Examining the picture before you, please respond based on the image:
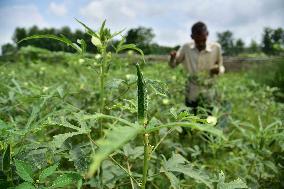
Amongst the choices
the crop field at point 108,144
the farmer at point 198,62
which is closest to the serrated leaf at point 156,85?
the crop field at point 108,144

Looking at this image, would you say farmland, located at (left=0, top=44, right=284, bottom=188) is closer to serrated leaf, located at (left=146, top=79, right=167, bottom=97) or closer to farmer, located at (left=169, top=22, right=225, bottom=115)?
serrated leaf, located at (left=146, top=79, right=167, bottom=97)

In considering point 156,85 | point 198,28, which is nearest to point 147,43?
point 198,28

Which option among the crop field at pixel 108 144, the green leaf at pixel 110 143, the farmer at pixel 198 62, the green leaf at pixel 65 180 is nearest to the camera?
the green leaf at pixel 110 143

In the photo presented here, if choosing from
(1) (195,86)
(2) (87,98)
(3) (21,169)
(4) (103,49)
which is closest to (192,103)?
(1) (195,86)

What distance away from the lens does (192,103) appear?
16.4 ft

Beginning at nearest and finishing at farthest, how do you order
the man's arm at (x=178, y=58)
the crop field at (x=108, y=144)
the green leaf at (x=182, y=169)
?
the crop field at (x=108, y=144)
the green leaf at (x=182, y=169)
the man's arm at (x=178, y=58)

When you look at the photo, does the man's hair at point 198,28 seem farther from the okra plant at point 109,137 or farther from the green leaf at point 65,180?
the green leaf at point 65,180

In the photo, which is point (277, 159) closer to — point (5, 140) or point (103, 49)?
point (103, 49)

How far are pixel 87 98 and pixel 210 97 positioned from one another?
4.60 feet

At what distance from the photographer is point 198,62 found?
503 cm


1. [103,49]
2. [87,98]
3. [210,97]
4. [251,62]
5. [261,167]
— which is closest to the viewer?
[103,49]

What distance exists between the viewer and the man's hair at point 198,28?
15.9 feet

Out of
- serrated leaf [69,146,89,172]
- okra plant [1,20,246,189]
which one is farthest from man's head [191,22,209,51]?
serrated leaf [69,146,89,172]

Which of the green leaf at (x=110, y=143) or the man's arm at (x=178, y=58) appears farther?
the man's arm at (x=178, y=58)
